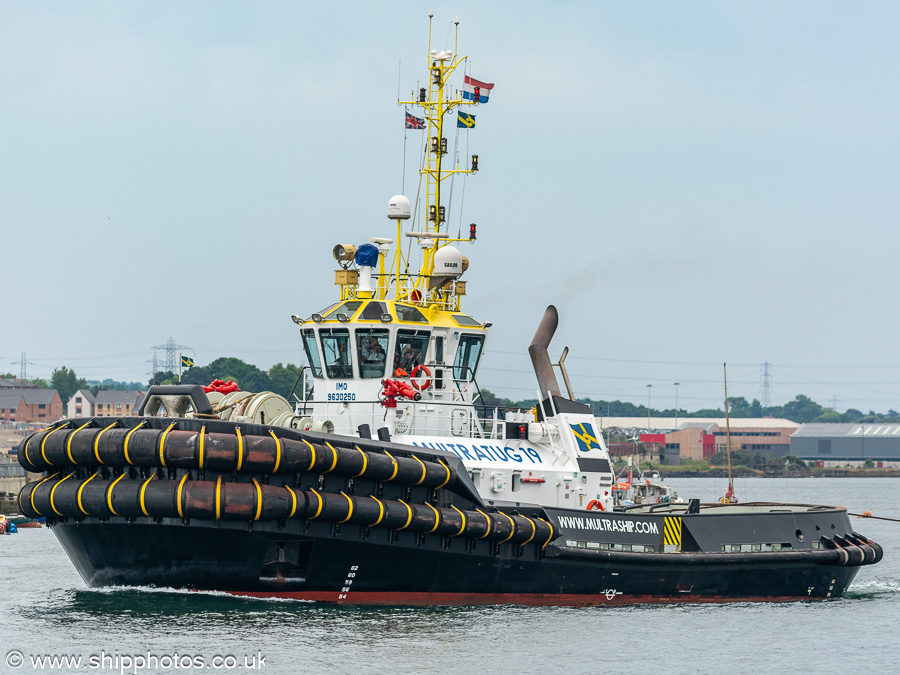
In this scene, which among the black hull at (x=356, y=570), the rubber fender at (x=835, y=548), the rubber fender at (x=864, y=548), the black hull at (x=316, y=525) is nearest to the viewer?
the black hull at (x=316, y=525)

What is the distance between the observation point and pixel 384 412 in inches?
790

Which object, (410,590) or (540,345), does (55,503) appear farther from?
(540,345)

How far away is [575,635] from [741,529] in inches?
182

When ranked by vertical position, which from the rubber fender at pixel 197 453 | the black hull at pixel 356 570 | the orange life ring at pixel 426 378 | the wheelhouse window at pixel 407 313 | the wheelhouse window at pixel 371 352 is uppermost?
the wheelhouse window at pixel 407 313

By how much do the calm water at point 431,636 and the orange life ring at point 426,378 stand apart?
377cm

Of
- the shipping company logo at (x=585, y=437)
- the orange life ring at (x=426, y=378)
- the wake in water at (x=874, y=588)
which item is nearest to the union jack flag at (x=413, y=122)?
the orange life ring at (x=426, y=378)

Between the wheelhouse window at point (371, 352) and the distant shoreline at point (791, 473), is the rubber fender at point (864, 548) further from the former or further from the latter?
the distant shoreline at point (791, 473)

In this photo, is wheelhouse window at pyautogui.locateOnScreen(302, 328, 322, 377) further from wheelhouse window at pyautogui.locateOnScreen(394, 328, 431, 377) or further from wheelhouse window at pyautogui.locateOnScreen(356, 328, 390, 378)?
wheelhouse window at pyautogui.locateOnScreen(394, 328, 431, 377)

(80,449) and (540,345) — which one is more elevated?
(540,345)

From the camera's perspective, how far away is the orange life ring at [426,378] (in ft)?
66.9

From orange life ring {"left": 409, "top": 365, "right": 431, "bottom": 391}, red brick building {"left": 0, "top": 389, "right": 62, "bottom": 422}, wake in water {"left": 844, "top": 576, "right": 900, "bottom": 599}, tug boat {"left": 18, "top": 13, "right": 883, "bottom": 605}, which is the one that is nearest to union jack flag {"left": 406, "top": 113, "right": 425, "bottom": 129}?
tug boat {"left": 18, "top": 13, "right": 883, "bottom": 605}

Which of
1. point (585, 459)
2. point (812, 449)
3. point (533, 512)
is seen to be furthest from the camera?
point (812, 449)

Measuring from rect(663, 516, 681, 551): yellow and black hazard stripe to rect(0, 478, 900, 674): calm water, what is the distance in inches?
40.5

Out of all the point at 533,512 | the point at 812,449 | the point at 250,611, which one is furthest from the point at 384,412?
the point at 812,449
